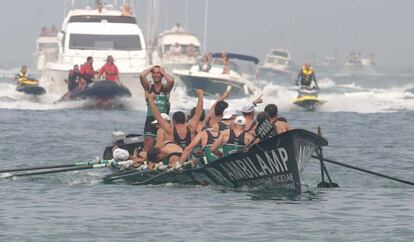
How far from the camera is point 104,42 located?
41344 mm

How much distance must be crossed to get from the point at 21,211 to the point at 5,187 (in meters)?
2.68

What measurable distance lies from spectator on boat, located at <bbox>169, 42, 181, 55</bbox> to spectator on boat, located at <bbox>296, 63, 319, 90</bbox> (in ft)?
80.3

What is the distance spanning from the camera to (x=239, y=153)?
53.9ft

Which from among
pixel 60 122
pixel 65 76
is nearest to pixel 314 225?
pixel 60 122

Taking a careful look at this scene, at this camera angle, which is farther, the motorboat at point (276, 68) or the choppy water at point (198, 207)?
the motorboat at point (276, 68)

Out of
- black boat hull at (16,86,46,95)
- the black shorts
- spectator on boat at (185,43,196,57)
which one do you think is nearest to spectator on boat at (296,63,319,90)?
black boat hull at (16,86,46,95)

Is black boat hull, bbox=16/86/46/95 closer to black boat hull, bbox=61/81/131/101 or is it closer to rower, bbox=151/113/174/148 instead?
black boat hull, bbox=61/81/131/101

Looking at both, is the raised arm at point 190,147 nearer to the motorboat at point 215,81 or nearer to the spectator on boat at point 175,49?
the motorboat at point 215,81

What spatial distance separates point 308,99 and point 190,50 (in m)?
26.0

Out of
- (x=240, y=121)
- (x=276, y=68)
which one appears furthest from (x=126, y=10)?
(x=276, y=68)

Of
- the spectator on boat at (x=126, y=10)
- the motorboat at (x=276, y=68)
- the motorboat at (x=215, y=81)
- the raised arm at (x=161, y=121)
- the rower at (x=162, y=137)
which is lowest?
the motorboat at (x=276, y=68)

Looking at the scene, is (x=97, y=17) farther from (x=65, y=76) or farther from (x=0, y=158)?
(x=0, y=158)

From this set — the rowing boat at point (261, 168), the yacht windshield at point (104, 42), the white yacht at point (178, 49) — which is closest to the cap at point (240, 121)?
the rowing boat at point (261, 168)

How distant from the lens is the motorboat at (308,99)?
130 feet
